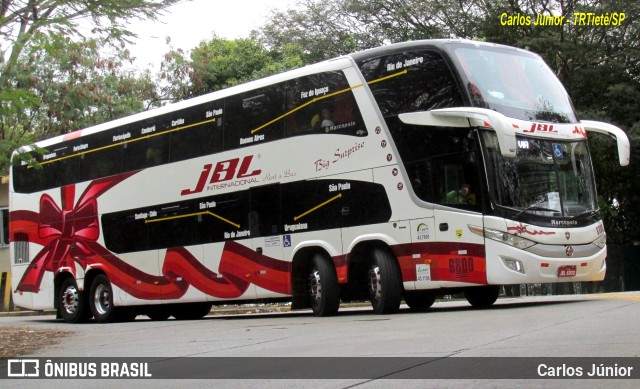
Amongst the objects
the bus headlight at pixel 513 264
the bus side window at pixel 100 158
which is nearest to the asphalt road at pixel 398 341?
the bus headlight at pixel 513 264

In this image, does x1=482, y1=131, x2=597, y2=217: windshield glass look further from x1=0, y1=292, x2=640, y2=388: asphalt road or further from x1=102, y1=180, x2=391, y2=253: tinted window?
x1=102, y1=180, x2=391, y2=253: tinted window

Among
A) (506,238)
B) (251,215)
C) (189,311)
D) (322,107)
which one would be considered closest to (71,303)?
(189,311)

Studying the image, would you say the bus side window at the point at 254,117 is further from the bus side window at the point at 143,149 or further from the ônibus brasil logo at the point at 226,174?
the bus side window at the point at 143,149

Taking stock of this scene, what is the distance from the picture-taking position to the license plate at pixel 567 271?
14281 millimetres

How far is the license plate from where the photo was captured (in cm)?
1428

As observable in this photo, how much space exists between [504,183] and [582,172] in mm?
1843

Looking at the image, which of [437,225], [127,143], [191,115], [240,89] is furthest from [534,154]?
[127,143]

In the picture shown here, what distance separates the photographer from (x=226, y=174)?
1778cm

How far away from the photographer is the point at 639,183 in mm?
33562

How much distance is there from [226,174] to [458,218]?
17.5 ft

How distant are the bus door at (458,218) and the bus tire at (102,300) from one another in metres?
9.19

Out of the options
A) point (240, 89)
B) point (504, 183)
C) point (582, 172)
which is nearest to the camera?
point (504, 183)

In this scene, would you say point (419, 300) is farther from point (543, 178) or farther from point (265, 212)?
point (543, 178)

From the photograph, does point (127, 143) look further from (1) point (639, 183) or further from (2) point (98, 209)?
(1) point (639, 183)
